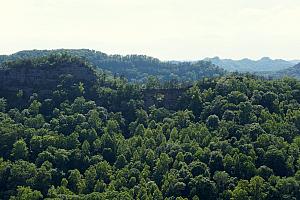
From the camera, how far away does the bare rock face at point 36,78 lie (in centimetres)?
15138

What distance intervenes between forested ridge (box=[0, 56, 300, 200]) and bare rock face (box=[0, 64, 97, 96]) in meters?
2.58

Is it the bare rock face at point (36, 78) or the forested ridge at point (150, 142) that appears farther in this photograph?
the bare rock face at point (36, 78)

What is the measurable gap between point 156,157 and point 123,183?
1591 cm

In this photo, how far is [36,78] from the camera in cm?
15438

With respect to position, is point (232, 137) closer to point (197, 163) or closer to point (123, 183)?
point (197, 163)

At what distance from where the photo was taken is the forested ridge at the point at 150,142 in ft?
328

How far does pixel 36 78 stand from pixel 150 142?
53429 millimetres

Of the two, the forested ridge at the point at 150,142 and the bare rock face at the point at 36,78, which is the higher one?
the bare rock face at the point at 36,78

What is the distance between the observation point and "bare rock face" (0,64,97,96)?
151m

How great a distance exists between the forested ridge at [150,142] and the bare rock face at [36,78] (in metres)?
2.58

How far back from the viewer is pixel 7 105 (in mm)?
144375

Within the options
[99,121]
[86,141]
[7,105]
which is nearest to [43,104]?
[7,105]

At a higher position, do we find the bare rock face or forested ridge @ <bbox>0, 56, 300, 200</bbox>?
the bare rock face

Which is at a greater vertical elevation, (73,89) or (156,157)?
(73,89)
